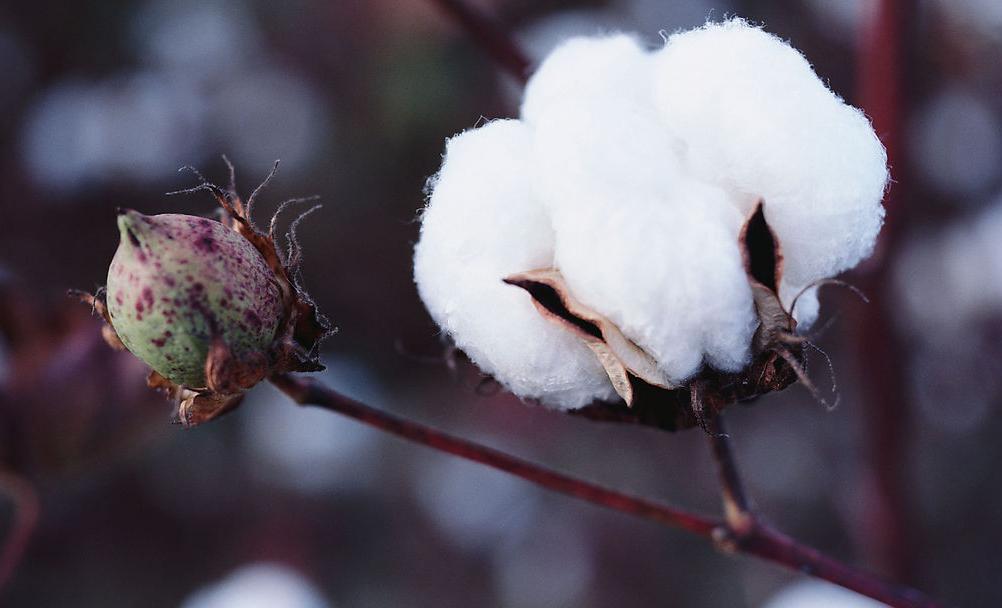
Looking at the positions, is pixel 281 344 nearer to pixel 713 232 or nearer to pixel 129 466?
pixel 713 232

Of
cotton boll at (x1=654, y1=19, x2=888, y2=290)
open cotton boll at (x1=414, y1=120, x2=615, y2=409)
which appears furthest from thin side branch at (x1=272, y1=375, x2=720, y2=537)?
cotton boll at (x1=654, y1=19, x2=888, y2=290)

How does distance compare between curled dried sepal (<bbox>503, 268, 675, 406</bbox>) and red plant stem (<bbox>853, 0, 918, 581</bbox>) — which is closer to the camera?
curled dried sepal (<bbox>503, 268, 675, 406</bbox>)

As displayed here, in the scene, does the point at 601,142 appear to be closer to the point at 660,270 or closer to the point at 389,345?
the point at 660,270

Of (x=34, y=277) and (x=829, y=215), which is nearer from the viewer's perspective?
(x=829, y=215)

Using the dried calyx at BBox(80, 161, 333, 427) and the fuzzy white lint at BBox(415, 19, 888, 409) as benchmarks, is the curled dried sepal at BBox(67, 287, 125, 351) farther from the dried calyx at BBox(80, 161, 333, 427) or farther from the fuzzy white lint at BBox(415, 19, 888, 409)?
the fuzzy white lint at BBox(415, 19, 888, 409)

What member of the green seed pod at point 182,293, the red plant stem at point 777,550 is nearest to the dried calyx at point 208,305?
the green seed pod at point 182,293

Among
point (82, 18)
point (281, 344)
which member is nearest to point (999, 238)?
point (281, 344)
